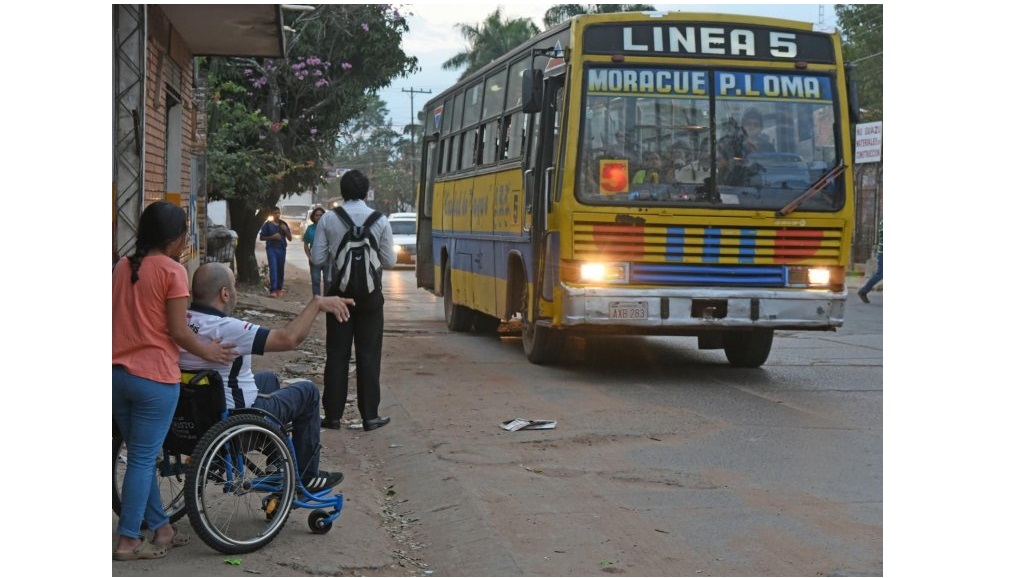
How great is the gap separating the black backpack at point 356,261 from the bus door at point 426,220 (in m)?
10.6

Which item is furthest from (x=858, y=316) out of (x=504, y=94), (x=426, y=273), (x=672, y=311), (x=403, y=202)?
(x=403, y=202)

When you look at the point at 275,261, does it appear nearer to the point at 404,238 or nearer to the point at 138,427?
the point at 404,238

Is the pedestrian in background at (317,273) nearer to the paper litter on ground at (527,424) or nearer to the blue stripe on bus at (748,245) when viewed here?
the paper litter on ground at (527,424)

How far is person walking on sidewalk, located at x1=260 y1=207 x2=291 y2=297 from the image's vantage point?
2445 centimetres

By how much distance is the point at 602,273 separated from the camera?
11.6 metres

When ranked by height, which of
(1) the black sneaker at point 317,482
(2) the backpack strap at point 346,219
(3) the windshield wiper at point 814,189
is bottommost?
(1) the black sneaker at point 317,482

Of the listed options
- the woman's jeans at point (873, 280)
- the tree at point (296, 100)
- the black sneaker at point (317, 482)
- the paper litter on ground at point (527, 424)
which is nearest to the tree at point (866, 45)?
the woman's jeans at point (873, 280)

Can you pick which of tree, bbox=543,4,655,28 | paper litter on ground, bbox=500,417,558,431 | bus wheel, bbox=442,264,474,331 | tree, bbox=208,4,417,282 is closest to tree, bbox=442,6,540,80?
tree, bbox=543,4,655,28

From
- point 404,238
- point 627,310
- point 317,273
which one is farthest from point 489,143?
point 404,238

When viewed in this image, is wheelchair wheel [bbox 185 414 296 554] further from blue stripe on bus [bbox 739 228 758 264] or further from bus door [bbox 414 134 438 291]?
bus door [bbox 414 134 438 291]

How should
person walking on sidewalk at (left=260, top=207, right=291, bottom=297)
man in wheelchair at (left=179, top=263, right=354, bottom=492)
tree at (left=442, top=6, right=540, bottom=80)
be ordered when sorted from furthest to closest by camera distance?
tree at (left=442, top=6, right=540, bottom=80)
person walking on sidewalk at (left=260, top=207, right=291, bottom=297)
man in wheelchair at (left=179, top=263, right=354, bottom=492)

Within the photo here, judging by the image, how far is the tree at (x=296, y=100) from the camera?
23391mm

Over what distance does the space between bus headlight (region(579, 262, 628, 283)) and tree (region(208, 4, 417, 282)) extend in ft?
40.5

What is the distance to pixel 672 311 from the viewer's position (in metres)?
11.6
